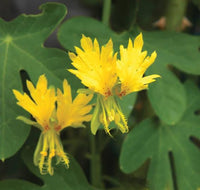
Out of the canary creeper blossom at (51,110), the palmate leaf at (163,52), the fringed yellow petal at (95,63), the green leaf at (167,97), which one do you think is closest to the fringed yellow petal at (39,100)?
the canary creeper blossom at (51,110)

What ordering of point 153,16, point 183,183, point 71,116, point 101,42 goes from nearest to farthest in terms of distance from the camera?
point 71,116
point 101,42
point 183,183
point 153,16

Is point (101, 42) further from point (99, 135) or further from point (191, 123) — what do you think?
point (191, 123)

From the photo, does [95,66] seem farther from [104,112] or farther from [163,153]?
[163,153]

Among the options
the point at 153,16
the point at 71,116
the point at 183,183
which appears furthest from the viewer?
the point at 153,16

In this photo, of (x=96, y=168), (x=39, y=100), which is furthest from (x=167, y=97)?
(x=39, y=100)

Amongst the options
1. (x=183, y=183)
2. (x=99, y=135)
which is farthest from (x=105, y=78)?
(x=183, y=183)
